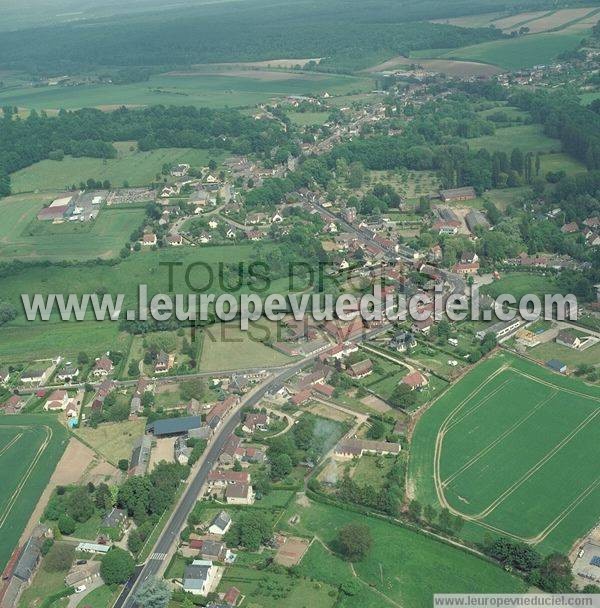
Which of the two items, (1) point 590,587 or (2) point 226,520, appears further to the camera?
(2) point 226,520

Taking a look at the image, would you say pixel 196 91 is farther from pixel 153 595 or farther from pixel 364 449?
pixel 153 595

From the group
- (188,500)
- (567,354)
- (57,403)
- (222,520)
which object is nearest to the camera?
(222,520)

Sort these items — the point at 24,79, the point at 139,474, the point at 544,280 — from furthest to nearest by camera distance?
the point at 24,79 < the point at 544,280 < the point at 139,474

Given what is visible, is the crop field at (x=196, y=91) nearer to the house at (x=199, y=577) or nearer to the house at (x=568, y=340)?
the house at (x=568, y=340)

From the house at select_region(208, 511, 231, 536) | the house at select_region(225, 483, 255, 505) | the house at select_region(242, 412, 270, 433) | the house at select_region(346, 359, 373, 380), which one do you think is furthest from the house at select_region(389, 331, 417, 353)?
the house at select_region(208, 511, 231, 536)

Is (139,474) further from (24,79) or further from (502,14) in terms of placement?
(502,14)

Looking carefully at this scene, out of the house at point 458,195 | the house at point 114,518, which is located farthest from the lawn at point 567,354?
the house at point 458,195

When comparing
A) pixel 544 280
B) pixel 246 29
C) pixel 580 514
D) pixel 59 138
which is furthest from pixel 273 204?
pixel 246 29

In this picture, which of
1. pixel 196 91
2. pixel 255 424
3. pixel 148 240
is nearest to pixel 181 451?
pixel 255 424
